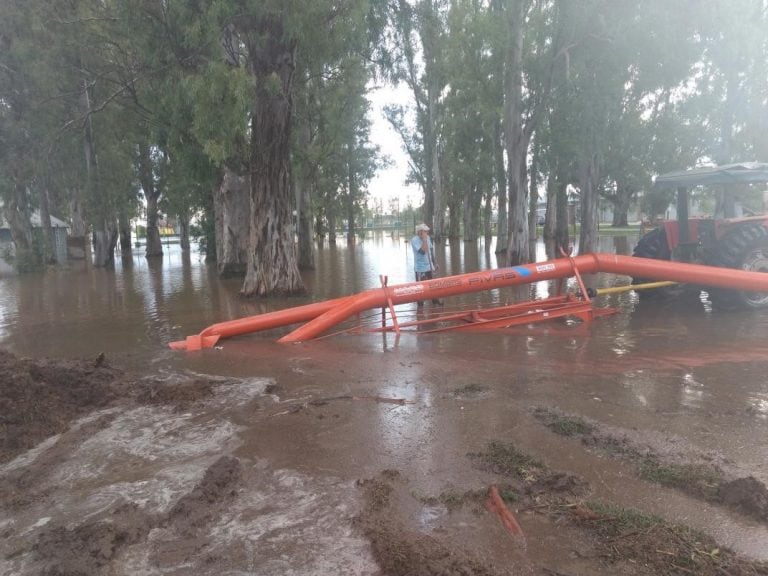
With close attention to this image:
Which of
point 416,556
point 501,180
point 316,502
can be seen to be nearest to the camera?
point 416,556

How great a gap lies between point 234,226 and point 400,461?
18.9m


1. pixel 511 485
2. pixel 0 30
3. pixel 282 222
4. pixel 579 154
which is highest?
pixel 0 30

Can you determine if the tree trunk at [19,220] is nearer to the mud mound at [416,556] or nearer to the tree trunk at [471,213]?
the tree trunk at [471,213]

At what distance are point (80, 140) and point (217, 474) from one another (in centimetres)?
2654

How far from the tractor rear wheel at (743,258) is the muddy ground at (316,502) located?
653 centimetres

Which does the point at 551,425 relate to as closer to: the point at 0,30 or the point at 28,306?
the point at 28,306

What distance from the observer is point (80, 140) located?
26.0 meters

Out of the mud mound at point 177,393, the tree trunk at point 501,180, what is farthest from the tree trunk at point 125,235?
the mud mound at point 177,393

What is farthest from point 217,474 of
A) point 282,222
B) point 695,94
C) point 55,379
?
point 695,94

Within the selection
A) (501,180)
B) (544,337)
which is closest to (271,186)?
(544,337)

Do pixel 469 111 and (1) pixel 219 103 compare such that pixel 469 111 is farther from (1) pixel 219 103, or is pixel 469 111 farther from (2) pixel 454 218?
(1) pixel 219 103

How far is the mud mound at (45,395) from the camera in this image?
478cm

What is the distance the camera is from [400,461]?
414cm

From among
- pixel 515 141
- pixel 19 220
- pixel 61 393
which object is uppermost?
pixel 515 141
